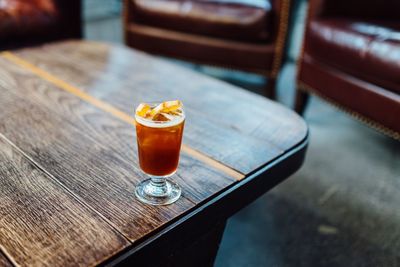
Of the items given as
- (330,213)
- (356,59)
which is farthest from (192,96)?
(356,59)

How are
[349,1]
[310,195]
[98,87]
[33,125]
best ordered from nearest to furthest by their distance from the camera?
[33,125], [98,87], [310,195], [349,1]

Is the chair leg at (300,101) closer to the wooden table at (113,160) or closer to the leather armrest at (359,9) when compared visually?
the leather armrest at (359,9)

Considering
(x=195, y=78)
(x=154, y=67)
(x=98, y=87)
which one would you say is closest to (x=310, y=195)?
(x=195, y=78)

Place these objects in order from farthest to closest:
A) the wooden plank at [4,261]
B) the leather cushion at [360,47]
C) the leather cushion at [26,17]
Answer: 1. the leather cushion at [26,17]
2. the leather cushion at [360,47]
3. the wooden plank at [4,261]

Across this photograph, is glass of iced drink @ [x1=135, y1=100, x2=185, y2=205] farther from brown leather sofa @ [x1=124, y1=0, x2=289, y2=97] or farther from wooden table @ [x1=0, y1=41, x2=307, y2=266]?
brown leather sofa @ [x1=124, y1=0, x2=289, y2=97]

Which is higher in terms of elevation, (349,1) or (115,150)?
(349,1)

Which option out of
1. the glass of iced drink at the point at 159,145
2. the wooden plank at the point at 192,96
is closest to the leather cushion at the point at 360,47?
the wooden plank at the point at 192,96

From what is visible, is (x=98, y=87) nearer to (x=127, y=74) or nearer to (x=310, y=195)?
(x=127, y=74)

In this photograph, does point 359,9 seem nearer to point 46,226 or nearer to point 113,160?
point 113,160
